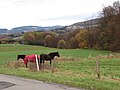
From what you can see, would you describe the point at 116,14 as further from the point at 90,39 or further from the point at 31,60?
the point at 31,60

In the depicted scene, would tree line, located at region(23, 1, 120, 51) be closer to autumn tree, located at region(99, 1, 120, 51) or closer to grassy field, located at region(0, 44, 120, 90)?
autumn tree, located at region(99, 1, 120, 51)

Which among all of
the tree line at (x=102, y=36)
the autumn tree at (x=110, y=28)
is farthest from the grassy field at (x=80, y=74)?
the tree line at (x=102, y=36)

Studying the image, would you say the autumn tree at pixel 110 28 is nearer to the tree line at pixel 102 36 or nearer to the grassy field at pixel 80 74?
the tree line at pixel 102 36

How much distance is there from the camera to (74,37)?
126 meters

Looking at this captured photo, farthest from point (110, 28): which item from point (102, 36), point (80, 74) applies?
point (80, 74)

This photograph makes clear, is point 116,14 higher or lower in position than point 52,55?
higher

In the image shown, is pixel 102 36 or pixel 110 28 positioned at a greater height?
pixel 110 28

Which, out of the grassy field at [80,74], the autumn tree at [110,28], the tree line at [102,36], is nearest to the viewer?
the grassy field at [80,74]

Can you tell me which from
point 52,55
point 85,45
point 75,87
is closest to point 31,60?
point 52,55

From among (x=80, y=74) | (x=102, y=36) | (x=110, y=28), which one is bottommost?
(x=80, y=74)

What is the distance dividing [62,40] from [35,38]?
75.2 ft

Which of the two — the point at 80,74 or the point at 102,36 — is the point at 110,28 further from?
the point at 80,74

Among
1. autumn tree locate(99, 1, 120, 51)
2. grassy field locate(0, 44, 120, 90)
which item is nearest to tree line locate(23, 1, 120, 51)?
autumn tree locate(99, 1, 120, 51)

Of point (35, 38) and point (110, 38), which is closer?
point (110, 38)
